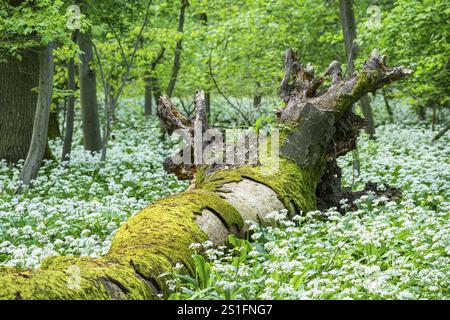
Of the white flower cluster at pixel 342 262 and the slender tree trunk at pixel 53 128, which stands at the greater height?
the slender tree trunk at pixel 53 128

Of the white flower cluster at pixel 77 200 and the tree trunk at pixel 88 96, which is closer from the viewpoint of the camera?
the white flower cluster at pixel 77 200

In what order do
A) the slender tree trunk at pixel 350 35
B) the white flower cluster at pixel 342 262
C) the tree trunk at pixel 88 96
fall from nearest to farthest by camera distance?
the white flower cluster at pixel 342 262 < the slender tree trunk at pixel 350 35 < the tree trunk at pixel 88 96

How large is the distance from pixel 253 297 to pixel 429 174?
265 inches

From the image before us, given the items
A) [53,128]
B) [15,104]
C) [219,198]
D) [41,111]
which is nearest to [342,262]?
[219,198]

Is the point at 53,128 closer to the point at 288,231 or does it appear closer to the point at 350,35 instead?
the point at 350,35

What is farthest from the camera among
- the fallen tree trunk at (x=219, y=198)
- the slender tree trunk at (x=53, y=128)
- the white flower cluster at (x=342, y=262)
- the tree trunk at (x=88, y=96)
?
the slender tree trunk at (x=53, y=128)

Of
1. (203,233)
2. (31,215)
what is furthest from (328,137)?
(31,215)

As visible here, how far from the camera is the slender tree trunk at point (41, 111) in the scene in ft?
37.0

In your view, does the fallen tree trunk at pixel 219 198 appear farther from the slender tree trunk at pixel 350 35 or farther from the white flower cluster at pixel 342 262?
the slender tree trunk at pixel 350 35

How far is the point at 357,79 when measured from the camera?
9.20 metres

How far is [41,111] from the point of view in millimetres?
11391

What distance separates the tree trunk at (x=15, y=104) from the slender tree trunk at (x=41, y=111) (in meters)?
2.19

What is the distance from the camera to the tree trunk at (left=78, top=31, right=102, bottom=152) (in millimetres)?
14766

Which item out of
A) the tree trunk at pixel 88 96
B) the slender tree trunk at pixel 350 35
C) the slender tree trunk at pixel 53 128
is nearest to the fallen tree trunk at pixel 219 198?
the slender tree trunk at pixel 350 35
